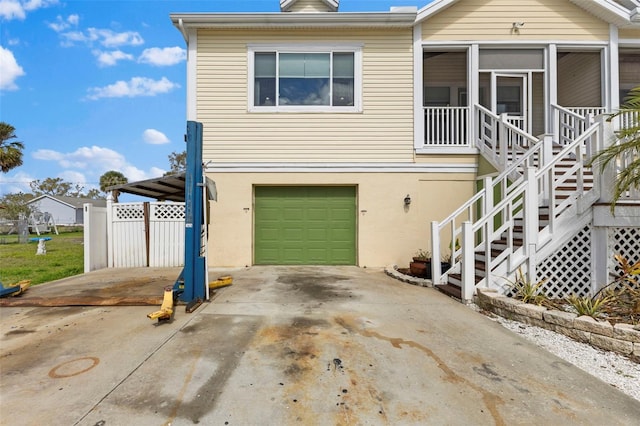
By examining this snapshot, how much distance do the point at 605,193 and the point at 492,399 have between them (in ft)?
14.4

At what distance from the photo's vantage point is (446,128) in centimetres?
858

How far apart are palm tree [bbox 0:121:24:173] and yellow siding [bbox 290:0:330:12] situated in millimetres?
19471

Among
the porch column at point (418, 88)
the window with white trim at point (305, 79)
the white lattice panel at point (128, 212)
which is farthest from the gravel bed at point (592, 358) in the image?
the white lattice panel at point (128, 212)

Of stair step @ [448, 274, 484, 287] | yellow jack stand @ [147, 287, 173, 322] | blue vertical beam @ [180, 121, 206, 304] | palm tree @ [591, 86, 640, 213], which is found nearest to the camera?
yellow jack stand @ [147, 287, 173, 322]

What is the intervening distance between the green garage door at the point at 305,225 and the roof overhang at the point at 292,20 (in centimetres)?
424

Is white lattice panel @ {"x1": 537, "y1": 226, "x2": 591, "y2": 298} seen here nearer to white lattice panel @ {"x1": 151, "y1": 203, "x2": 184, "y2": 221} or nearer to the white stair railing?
the white stair railing

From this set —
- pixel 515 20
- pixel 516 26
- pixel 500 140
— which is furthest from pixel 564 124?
pixel 515 20

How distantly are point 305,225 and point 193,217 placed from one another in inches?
159

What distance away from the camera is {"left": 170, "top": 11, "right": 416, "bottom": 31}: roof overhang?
26.3 feet

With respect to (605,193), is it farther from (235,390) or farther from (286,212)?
(286,212)

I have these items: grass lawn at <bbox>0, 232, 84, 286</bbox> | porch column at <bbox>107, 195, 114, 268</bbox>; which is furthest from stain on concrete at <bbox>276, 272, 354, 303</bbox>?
grass lawn at <bbox>0, 232, 84, 286</bbox>

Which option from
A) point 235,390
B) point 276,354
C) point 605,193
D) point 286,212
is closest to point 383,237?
point 286,212

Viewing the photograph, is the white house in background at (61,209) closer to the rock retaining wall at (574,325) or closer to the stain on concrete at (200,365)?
the stain on concrete at (200,365)

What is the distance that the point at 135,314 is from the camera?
14.5ft
